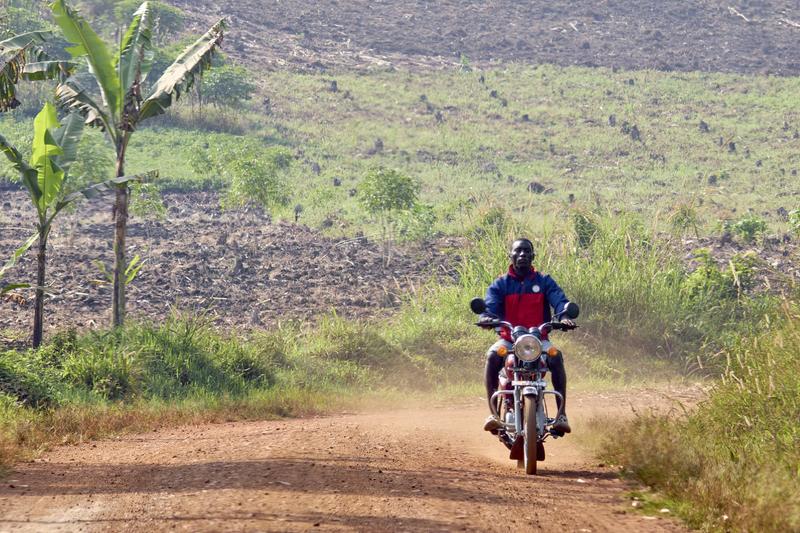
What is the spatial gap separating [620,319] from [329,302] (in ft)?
22.1

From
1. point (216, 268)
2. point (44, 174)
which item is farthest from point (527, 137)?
point (44, 174)

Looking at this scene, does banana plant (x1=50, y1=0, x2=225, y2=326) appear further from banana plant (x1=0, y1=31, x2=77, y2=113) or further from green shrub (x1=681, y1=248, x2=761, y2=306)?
green shrub (x1=681, y1=248, x2=761, y2=306)

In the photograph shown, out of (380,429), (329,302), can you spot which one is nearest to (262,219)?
(329,302)

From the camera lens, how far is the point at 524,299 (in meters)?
9.84

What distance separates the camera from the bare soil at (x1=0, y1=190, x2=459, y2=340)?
22.3 meters

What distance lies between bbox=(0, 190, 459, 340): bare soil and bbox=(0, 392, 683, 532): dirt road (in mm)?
9104

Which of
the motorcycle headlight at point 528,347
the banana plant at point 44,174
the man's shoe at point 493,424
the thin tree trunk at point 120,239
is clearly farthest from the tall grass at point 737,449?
the thin tree trunk at point 120,239

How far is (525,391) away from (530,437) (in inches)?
15.8

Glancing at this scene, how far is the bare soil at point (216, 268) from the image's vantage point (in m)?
22.3

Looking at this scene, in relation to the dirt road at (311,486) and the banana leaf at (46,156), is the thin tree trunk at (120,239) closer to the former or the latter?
the banana leaf at (46,156)

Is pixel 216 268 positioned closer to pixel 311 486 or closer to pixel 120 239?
pixel 120 239

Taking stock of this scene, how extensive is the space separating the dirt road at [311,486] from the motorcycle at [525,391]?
28cm

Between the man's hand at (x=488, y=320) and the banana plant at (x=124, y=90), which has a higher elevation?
the banana plant at (x=124, y=90)

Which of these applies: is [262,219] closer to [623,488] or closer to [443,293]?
[443,293]
